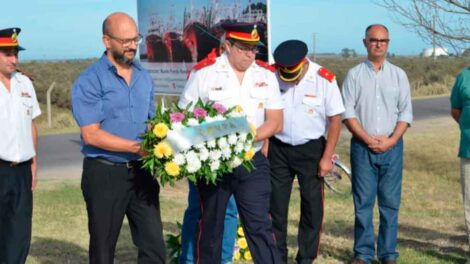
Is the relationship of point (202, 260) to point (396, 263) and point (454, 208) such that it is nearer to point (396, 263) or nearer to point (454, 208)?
point (396, 263)

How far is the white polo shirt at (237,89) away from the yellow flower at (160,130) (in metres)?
0.80

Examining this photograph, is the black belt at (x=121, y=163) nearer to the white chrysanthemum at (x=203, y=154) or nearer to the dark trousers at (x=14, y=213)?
the white chrysanthemum at (x=203, y=154)

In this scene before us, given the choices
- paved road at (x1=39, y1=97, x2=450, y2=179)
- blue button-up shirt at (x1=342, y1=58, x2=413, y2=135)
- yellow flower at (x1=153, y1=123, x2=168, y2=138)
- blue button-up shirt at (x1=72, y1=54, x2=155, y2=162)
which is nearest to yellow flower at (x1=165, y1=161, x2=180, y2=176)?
yellow flower at (x1=153, y1=123, x2=168, y2=138)

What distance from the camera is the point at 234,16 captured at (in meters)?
8.74

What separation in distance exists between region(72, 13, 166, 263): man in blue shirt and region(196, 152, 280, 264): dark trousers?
392 mm

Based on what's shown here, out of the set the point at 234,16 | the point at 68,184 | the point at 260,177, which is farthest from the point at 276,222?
the point at 68,184

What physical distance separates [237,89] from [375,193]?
1.89 m

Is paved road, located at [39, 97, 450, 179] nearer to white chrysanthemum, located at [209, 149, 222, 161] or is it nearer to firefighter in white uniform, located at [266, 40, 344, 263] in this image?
firefighter in white uniform, located at [266, 40, 344, 263]

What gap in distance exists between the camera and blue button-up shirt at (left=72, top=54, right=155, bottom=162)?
444cm

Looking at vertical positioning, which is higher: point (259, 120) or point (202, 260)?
point (259, 120)

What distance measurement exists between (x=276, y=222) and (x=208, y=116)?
5.75 ft

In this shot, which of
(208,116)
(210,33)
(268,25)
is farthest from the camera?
(210,33)

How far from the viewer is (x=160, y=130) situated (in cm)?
428

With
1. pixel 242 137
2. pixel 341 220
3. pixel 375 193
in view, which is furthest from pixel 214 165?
pixel 341 220
